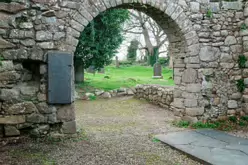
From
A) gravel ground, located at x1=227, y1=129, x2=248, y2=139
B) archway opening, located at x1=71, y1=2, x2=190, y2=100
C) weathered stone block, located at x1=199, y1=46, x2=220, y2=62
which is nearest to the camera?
archway opening, located at x1=71, y1=2, x2=190, y2=100

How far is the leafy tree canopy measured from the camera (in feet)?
36.0

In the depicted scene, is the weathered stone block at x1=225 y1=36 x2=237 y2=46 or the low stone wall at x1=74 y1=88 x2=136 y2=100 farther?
the low stone wall at x1=74 y1=88 x2=136 y2=100

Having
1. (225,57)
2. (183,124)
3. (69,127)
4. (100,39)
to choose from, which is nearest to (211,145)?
(183,124)

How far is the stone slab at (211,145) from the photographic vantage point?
154 inches

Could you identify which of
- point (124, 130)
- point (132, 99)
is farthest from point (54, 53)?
point (132, 99)

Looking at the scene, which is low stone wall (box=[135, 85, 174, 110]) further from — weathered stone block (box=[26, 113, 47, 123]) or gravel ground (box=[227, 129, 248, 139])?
weathered stone block (box=[26, 113, 47, 123])

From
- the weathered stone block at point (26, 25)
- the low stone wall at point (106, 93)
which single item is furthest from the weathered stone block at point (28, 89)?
the low stone wall at point (106, 93)

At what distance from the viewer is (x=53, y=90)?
15.6 ft

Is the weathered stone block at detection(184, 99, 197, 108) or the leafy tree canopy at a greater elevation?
the leafy tree canopy

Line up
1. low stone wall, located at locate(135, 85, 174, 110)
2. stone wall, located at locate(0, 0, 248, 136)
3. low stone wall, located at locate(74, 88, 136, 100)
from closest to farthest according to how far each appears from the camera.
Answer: stone wall, located at locate(0, 0, 248, 136) → low stone wall, located at locate(135, 85, 174, 110) → low stone wall, located at locate(74, 88, 136, 100)

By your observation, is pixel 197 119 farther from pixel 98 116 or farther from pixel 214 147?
pixel 98 116

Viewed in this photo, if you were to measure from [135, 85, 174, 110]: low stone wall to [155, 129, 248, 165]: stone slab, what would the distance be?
3.26 metres

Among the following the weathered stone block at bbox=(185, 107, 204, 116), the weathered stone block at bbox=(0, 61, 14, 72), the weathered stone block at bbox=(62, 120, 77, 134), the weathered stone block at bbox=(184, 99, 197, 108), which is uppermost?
the weathered stone block at bbox=(0, 61, 14, 72)

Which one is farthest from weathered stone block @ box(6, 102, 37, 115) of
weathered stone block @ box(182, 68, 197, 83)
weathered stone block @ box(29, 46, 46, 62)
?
weathered stone block @ box(182, 68, 197, 83)
